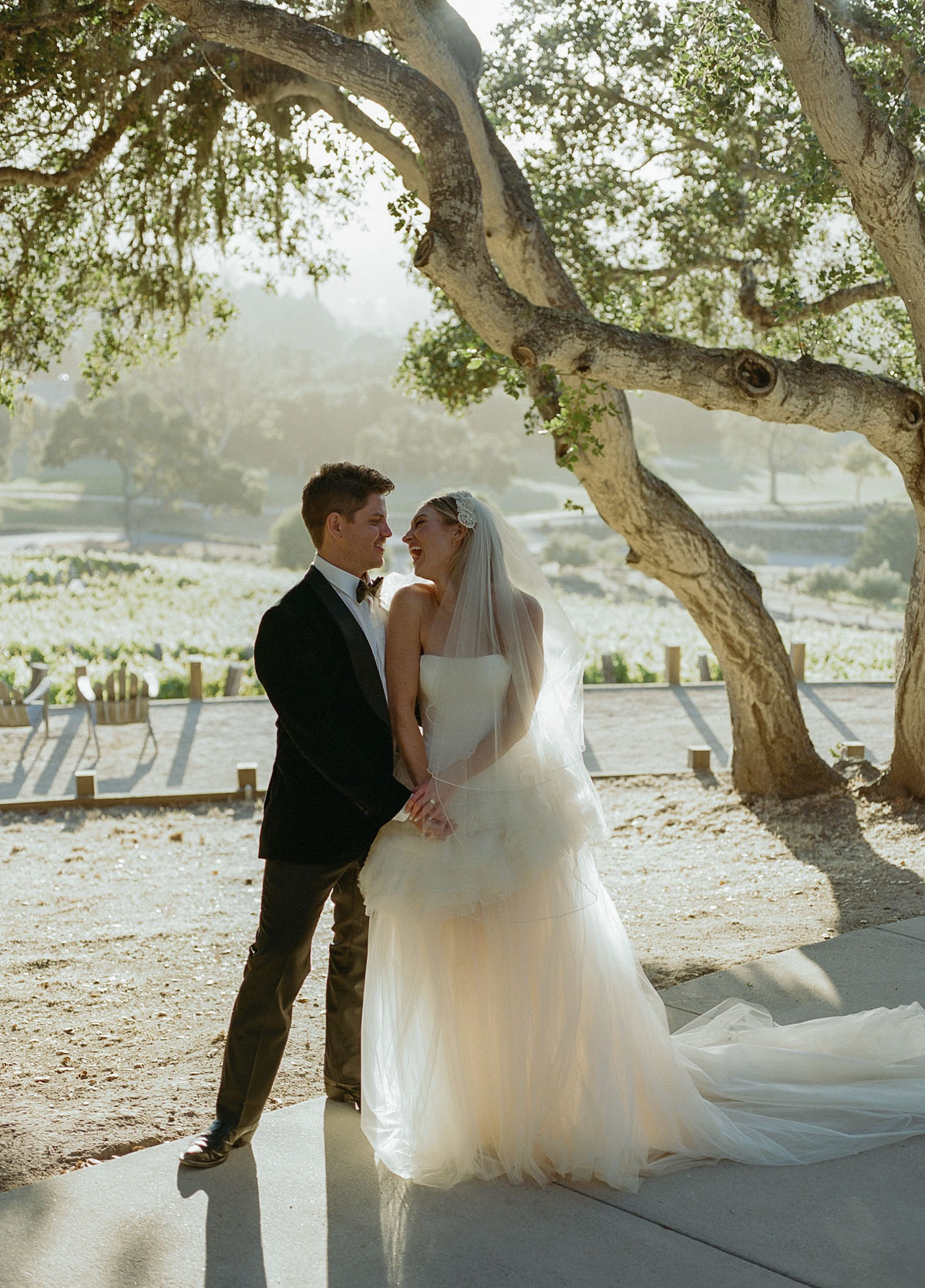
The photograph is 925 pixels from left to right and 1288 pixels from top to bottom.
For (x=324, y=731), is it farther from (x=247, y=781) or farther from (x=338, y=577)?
(x=247, y=781)

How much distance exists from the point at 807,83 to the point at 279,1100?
593cm

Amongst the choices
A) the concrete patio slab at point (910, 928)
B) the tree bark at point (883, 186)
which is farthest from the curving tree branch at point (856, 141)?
the concrete patio slab at point (910, 928)

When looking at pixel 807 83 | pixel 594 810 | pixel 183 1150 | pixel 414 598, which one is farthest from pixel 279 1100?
pixel 807 83

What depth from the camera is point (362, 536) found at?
12.8 ft

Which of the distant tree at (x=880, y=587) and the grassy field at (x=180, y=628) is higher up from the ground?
the distant tree at (x=880, y=587)

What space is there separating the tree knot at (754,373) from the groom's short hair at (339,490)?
4160 millimetres

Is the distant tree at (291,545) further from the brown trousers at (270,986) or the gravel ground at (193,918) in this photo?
the brown trousers at (270,986)

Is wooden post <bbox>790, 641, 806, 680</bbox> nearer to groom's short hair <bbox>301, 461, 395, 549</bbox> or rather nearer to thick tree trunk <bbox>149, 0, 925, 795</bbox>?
thick tree trunk <bbox>149, 0, 925, 795</bbox>

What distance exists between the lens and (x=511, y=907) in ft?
12.4

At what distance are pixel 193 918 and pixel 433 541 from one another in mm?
4352

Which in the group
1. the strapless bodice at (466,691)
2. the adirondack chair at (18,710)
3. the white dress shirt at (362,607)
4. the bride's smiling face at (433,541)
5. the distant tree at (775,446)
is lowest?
the adirondack chair at (18,710)

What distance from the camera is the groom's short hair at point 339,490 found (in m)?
3.89

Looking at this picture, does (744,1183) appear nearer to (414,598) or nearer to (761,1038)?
(761,1038)

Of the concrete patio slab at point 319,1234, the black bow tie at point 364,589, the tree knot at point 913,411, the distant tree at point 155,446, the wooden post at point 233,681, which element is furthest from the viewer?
the distant tree at point 155,446
